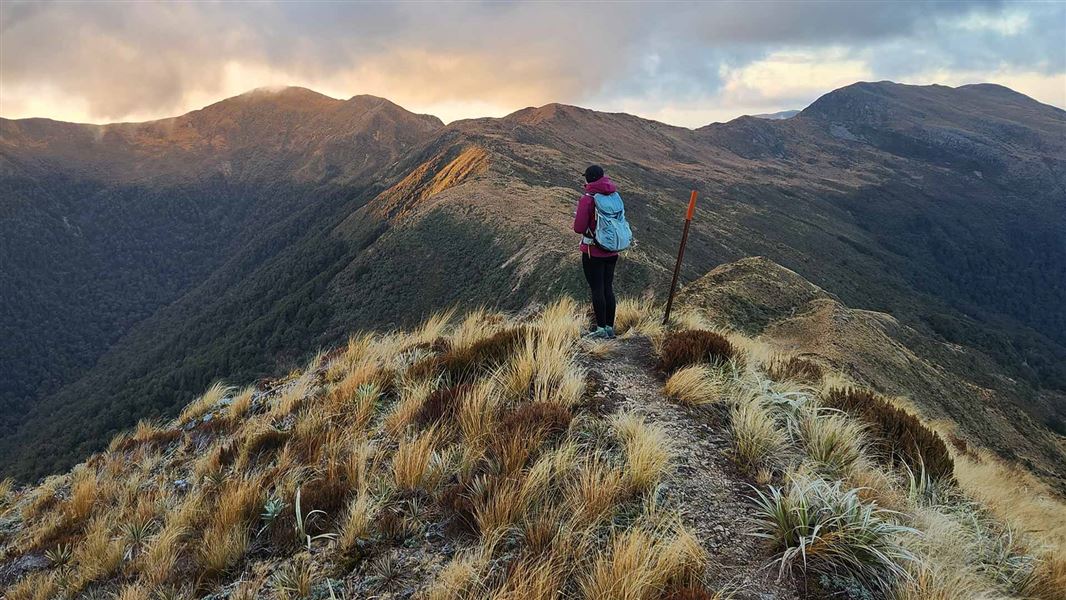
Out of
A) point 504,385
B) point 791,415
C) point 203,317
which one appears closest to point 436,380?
point 504,385

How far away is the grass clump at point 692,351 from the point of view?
19.2 feet

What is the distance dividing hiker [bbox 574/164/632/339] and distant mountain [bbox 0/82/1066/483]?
17590mm

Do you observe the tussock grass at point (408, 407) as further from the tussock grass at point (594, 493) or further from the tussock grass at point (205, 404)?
the tussock grass at point (205, 404)

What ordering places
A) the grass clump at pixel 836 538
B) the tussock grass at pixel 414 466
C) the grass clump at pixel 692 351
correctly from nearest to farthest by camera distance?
the grass clump at pixel 836 538 < the tussock grass at pixel 414 466 < the grass clump at pixel 692 351

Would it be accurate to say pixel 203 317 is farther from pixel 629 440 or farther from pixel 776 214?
pixel 629 440

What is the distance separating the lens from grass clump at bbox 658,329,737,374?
586 centimetres

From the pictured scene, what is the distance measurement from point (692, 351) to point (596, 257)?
193cm

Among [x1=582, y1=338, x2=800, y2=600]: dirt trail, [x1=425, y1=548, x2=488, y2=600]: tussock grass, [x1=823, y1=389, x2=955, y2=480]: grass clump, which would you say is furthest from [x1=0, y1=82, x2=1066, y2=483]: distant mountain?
[x1=425, y1=548, x2=488, y2=600]: tussock grass

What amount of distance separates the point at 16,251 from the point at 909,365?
243315 mm

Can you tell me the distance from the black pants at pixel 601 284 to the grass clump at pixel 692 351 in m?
1.14

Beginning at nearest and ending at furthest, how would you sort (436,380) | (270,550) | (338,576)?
(338,576) < (270,550) < (436,380)

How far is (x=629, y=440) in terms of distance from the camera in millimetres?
4094

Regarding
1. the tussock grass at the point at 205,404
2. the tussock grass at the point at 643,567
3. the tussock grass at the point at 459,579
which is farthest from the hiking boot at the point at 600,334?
the tussock grass at the point at 205,404

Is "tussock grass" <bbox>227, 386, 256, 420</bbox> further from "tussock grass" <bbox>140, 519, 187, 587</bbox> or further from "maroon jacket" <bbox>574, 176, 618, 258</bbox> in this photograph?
"maroon jacket" <bbox>574, 176, 618, 258</bbox>
